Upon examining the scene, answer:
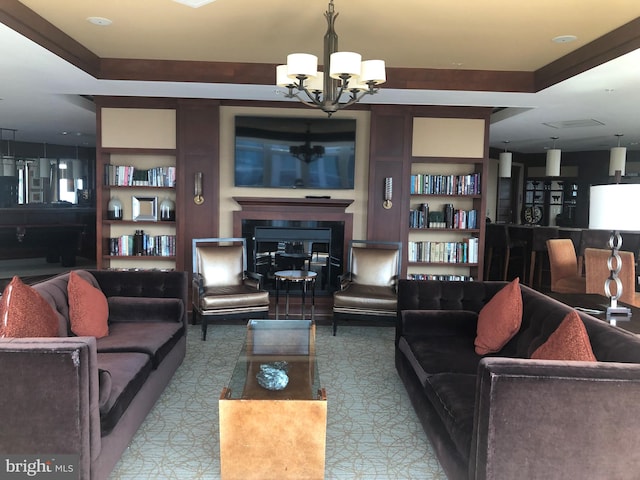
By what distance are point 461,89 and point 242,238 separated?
2.89 metres

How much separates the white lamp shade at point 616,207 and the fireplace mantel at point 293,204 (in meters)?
2.98

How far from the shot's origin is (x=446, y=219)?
6.06 meters

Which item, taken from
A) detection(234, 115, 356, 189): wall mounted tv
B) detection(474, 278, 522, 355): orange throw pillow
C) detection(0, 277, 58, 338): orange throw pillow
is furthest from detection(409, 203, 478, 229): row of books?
detection(0, 277, 58, 338): orange throw pillow

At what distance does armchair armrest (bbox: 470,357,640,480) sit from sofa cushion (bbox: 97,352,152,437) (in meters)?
1.67

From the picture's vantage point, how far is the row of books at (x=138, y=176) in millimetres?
5734

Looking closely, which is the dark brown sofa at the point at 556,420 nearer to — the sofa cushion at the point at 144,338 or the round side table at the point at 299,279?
the sofa cushion at the point at 144,338

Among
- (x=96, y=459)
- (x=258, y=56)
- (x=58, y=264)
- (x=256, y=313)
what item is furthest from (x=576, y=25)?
(x=58, y=264)

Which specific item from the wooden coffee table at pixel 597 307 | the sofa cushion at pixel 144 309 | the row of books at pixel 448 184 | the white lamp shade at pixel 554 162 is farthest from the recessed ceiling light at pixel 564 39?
the white lamp shade at pixel 554 162

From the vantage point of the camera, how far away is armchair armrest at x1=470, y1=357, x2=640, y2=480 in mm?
1844

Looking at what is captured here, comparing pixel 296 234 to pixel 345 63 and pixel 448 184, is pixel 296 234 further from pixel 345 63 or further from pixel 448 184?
pixel 345 63

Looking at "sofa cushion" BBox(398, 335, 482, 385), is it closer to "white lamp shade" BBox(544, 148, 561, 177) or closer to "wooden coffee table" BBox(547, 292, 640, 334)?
"wooden coffee table" BBox(547, 292, 640, 334)

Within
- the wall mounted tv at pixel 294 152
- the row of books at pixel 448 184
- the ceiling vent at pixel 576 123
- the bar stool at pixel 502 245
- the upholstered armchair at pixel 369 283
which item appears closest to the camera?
the upholstered armchair at pixel 369 283

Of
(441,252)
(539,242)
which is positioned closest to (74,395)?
(441,252)

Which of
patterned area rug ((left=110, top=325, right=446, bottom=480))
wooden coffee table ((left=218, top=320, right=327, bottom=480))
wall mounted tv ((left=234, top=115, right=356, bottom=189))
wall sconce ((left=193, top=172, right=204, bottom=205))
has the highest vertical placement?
wall mounted tv ((left=234, top=115, right=356, bottom=189))
